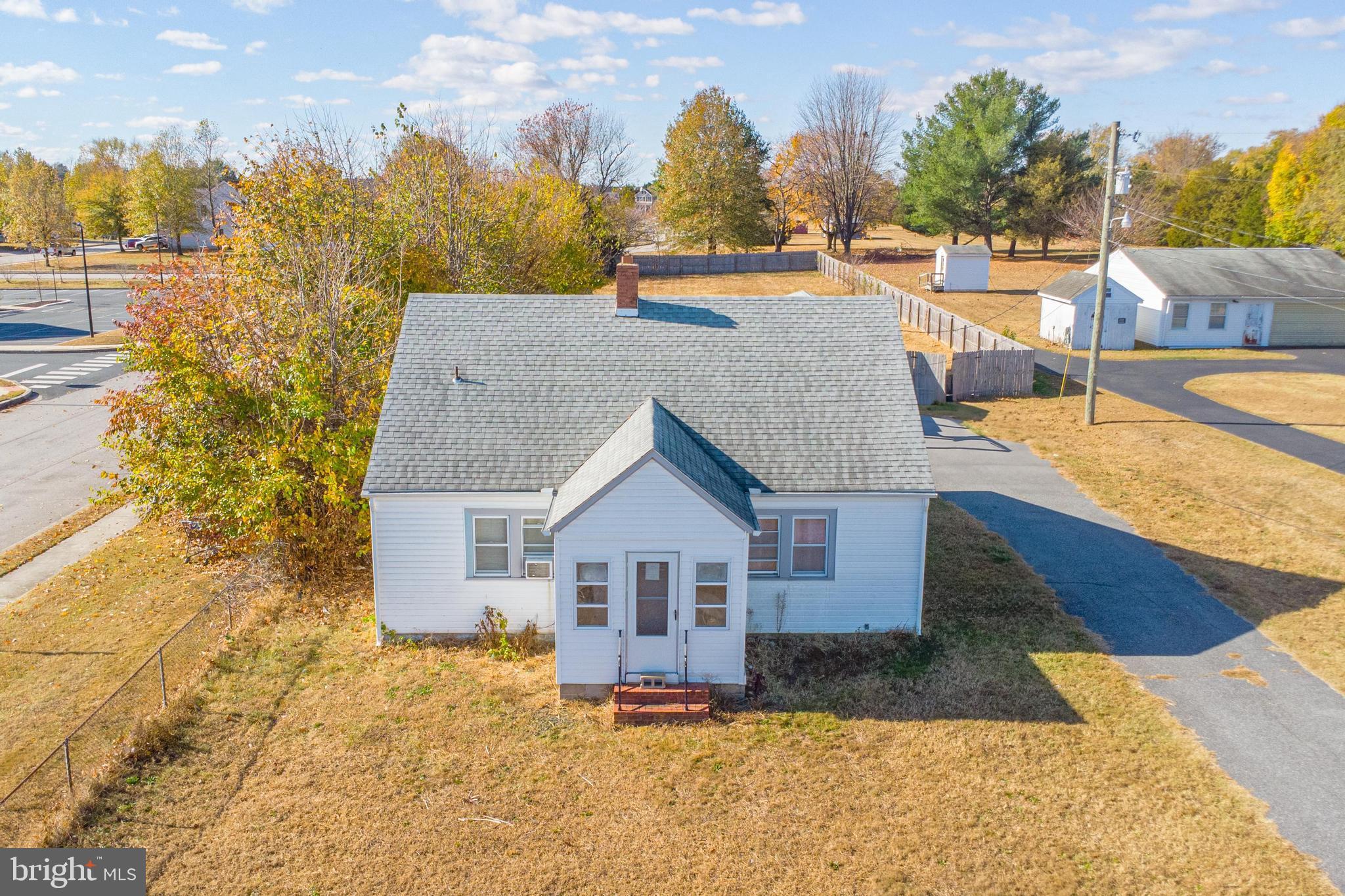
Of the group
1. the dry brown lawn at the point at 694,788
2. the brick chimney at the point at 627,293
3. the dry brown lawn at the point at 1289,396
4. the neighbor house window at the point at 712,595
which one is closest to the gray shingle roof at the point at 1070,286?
the dry brown lawn at the point at 1289,396

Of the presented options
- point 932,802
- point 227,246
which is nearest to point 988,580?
point 932,802

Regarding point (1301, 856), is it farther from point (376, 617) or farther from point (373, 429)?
point (373, 429)

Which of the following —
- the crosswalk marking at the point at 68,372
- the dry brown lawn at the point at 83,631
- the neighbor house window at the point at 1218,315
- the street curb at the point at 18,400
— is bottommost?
the dry brown lawn at the point at 83,631

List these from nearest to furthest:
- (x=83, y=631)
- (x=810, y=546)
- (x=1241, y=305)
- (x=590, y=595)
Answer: (x=590, y=595)
(x=810, y=546)
(x=83, y=631)
(x=1241, y=305)

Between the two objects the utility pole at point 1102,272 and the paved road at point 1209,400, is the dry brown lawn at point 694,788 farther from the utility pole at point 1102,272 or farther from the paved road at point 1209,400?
the paved road at point 1209,400

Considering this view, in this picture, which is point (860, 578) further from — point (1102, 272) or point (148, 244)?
point (148, 244)

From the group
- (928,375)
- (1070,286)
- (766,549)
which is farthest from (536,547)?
(1070,286)

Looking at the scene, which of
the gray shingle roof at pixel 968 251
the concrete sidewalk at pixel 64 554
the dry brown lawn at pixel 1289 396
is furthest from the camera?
the gray shingle roof at pixel 968 251
